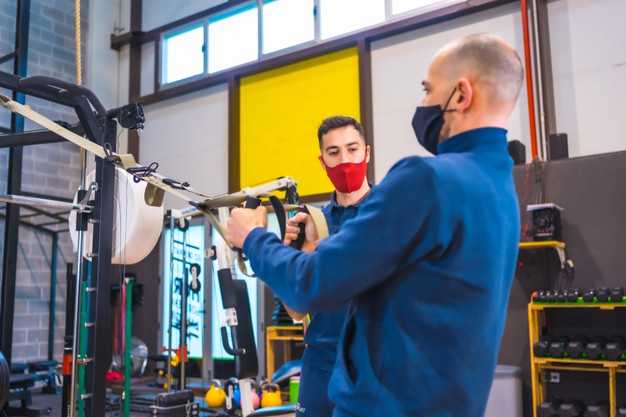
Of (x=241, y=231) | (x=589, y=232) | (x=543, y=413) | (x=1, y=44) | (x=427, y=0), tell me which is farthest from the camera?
(x=1, y=44)

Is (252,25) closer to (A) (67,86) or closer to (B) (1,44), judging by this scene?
(B) (1,44)

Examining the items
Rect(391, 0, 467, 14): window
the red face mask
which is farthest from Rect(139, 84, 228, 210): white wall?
the red face mask

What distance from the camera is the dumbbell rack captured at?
195 inches

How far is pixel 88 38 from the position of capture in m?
9.80

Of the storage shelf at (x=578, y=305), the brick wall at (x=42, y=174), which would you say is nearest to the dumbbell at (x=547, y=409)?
the storage shelf at (x=578, y=305)

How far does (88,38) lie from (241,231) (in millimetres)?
9599

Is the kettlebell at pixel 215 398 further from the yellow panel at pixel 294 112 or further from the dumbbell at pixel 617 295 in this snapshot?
the dumbbell at pixel 617 295

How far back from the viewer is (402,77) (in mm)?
7344

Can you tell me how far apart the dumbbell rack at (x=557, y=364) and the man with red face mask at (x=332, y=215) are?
353cm

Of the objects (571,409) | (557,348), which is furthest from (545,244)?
(571,409)

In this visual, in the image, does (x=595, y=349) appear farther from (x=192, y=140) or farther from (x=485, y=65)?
(x=192, y=140)

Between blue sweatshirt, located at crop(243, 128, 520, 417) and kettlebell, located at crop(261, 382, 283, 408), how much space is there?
5.37 m

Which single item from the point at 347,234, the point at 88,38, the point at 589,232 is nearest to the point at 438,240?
the point at 347,234

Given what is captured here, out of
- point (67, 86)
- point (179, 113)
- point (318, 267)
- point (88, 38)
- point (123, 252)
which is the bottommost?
point (318, 267)
